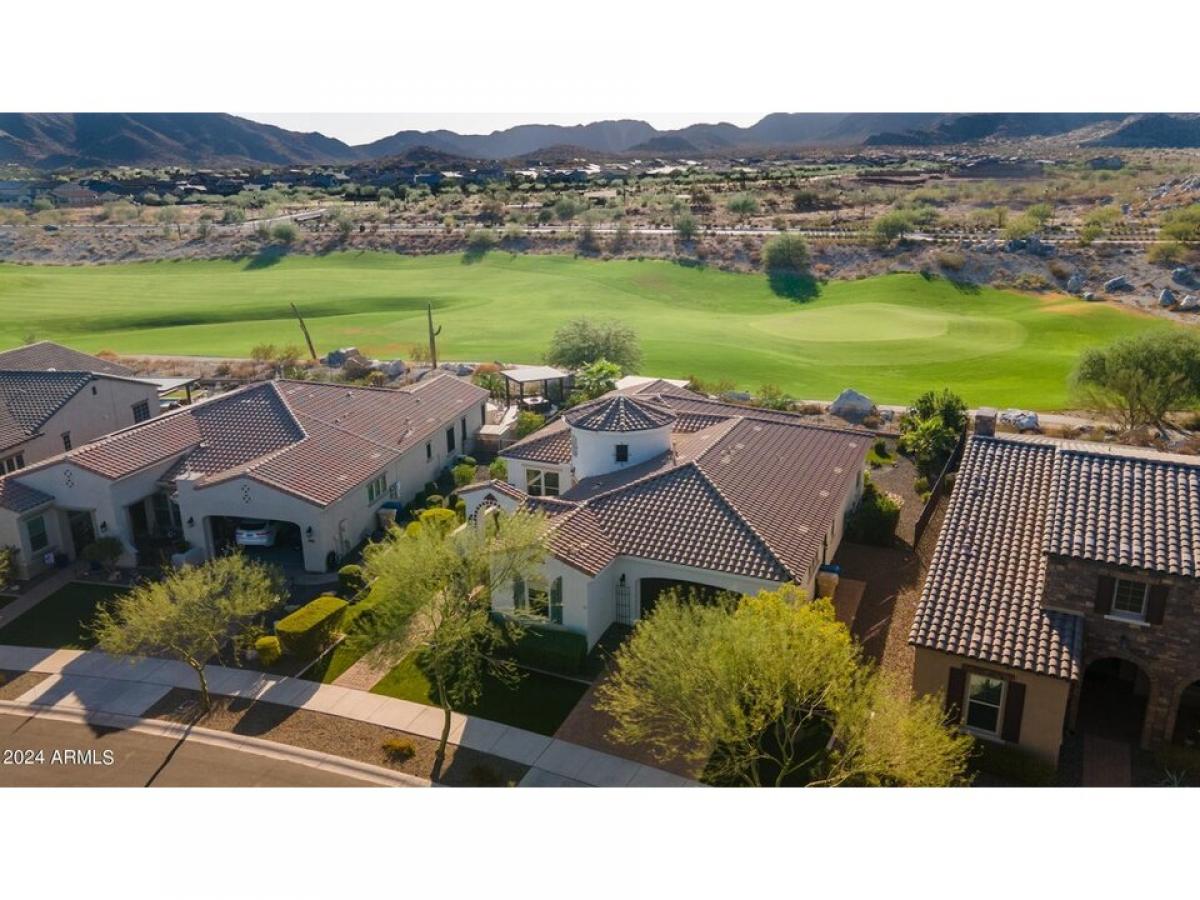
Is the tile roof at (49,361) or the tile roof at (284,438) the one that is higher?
the tile roof at (49,361)

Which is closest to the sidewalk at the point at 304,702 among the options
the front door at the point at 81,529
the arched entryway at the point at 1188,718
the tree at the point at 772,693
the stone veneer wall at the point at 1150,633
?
the tree at the point at 772,693

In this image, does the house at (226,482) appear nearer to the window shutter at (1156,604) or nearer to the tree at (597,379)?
the tree at (597,379)

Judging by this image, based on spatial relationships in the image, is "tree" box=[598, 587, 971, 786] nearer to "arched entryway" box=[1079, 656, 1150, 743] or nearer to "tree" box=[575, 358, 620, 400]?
"arched entryway" box=[1079, 656, 1150, 743]

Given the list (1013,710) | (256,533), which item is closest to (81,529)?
(256,533)

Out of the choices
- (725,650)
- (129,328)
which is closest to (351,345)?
(129,328)

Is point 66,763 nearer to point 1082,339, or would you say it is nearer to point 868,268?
point 1082,339

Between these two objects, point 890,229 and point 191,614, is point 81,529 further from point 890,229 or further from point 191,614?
point 890,229

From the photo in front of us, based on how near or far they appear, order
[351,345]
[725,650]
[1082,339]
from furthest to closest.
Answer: [351,345], [1082,339], [725,650]
